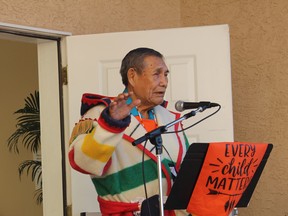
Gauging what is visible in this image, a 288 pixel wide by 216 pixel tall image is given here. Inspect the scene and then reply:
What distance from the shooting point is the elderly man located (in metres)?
1.68

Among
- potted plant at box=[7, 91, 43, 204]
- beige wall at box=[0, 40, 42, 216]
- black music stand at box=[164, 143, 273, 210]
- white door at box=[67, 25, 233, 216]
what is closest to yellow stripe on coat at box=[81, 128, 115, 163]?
black music stand at box=[164, 143, 273, 210]

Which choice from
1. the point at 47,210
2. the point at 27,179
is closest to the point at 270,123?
the point at 47,210

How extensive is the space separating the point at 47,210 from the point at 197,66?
48.0 inches

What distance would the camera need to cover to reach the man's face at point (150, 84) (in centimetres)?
198

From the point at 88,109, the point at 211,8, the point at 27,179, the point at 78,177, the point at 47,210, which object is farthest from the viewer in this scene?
the point at 27,179

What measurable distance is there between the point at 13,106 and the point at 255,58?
2.54 meters

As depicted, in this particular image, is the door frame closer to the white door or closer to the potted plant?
the white door

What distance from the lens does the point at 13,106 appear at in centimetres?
494

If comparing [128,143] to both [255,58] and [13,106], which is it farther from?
[13,106]

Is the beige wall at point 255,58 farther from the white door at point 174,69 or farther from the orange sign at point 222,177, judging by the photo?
the orange sign at point 222,177

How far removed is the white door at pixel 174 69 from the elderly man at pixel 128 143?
817 millimetres

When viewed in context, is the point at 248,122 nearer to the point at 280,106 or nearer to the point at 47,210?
the point at 280,106

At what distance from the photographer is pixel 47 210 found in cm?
314

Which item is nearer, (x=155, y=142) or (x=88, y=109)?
(x=155, y=142)
